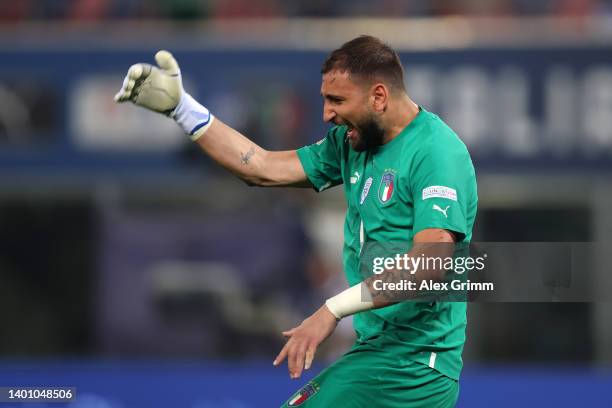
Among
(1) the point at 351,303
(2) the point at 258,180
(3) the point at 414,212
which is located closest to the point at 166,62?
(2) the point at 258,180

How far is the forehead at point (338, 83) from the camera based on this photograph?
548 cm

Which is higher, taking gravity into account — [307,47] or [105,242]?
[307,47]

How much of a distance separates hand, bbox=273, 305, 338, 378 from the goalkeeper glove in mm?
1362

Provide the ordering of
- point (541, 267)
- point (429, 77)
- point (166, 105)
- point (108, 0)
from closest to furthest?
point (166, 105), point (541, 267), point (429, 77), point (108, 0)

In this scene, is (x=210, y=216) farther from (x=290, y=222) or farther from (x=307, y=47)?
(x=307, y=47)

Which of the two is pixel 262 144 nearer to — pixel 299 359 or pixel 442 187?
pixel 442 187

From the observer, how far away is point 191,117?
19.8ft

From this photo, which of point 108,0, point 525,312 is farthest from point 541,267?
point 108,0

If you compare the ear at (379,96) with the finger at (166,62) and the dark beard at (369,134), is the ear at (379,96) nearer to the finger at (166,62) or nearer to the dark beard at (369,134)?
the dark beard at (369,134)

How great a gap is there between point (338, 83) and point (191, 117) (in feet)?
2.90

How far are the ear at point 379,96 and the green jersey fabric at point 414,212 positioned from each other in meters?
0.16

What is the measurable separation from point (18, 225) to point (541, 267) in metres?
8.07

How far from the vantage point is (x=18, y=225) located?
521 inches

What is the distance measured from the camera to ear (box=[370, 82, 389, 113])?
18.1 feet
